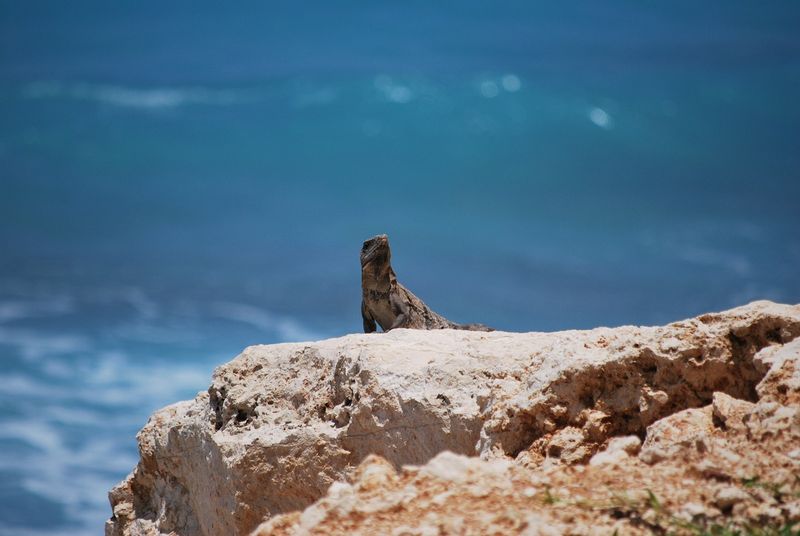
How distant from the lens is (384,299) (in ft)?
41.8

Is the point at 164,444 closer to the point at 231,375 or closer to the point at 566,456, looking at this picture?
the point at 231,375

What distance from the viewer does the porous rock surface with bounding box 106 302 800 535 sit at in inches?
125

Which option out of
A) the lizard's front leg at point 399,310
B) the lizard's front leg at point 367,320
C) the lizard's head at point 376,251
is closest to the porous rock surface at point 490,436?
the lizard's front leg at point 399,310

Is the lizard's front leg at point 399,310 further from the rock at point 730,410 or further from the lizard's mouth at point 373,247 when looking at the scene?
the rock at point 730,410

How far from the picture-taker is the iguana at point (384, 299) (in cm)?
1255

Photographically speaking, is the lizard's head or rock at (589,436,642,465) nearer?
rock at (589,436,642,465)

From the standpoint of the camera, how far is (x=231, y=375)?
295 inches

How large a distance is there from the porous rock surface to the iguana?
178 inches

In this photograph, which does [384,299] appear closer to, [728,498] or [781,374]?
[781,374]

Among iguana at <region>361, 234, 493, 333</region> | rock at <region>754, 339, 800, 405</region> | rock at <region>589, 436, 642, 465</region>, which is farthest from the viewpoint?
iguana at <region>361, 234, 493, 333</region>

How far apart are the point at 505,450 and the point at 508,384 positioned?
887 millimetres

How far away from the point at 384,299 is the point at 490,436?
7677mm

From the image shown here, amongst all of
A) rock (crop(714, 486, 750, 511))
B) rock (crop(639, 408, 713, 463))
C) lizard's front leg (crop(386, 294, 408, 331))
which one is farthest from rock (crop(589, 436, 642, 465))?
lizard's front leg (crop(386, 294, 408, 331))

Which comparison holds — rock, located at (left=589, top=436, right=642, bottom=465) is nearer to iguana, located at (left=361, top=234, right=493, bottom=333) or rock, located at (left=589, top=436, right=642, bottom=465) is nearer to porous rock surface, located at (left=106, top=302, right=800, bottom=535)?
porous rock surface, located at (left=106, top=302, right=800, bottom=535)
